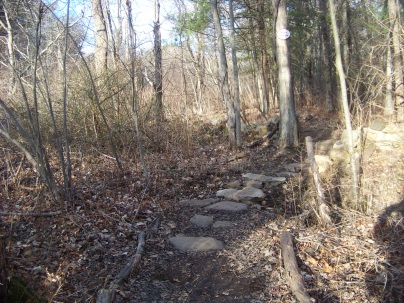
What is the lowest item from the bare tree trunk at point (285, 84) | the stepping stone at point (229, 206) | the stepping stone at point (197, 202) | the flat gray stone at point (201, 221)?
the flat gray stone at point (201, 221)

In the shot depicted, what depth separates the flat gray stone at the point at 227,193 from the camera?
6.20m

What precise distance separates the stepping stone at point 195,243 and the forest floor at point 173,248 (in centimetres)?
8

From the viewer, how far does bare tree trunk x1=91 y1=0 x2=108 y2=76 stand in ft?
28.4

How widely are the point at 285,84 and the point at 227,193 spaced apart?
4.17m

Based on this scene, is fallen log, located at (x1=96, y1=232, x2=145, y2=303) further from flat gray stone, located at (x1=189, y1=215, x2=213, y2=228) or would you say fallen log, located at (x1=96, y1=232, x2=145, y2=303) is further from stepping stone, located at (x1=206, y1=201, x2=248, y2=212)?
stepping stone, located at (x1=206, y1=201, x2=248, y2=212)

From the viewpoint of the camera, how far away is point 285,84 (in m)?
9.16

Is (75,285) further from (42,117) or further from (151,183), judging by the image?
(42,117)

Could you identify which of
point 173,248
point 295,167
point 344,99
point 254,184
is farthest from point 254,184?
point 173,248

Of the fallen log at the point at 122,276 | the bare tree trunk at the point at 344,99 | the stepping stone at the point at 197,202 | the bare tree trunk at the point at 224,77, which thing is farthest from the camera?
the bare tree trunk at the point at 224,77

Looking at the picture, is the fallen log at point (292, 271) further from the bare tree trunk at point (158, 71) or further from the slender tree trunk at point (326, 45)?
the slender tree trunk at point (326, 45)

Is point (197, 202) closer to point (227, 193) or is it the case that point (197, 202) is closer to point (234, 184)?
point (227, 193)

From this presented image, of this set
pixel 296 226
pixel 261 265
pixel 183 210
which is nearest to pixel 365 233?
pixel 296 226

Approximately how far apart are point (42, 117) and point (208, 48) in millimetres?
16778

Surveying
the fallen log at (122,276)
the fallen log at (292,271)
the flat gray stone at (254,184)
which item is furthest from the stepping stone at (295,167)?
the fallen log at (122,276)
